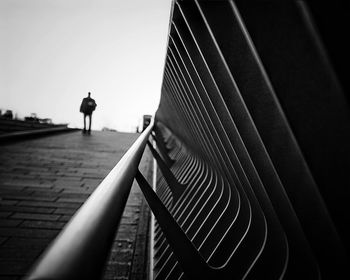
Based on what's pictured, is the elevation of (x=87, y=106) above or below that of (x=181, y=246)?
below

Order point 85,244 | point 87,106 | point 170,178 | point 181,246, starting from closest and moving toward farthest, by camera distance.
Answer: point 85,244 < point 181,246 < point 170,178 < point 87,106

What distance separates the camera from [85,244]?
1.25 ft

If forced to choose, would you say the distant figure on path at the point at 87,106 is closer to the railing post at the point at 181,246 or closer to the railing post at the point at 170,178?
the railing post at the point at 170,178

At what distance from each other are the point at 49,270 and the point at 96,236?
0.11 m

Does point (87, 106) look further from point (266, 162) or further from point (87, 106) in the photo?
point (266, 162)

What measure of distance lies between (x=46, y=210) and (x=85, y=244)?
10.6 ft

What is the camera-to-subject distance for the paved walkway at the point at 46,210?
7.39 feet

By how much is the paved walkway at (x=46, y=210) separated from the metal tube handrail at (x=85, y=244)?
184 centimetres

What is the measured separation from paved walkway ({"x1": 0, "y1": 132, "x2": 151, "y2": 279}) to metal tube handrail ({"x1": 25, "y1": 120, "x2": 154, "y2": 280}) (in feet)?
6.04

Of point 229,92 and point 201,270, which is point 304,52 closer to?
point 229,92

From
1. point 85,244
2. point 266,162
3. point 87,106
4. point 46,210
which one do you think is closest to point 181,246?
point 266,162

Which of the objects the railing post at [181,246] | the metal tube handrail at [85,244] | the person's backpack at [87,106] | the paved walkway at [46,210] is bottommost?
the paved walkway at [46,210]

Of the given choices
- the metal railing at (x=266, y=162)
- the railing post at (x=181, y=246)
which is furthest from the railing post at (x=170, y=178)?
the railing post at (x=181, y=246)

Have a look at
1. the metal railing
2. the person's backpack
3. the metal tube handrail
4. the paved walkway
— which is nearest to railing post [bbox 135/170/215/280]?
the metal railing
